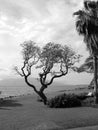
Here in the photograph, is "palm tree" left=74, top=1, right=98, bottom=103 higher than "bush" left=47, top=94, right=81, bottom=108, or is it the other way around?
"palm tree" left=74, top=1, right=98, bottom=103

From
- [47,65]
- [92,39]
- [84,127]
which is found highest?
[92,39]

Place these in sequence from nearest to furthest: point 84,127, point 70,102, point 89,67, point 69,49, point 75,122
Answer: point 84,127 → point 75,122 → point 70,102 → point 69,49 → point 89,67

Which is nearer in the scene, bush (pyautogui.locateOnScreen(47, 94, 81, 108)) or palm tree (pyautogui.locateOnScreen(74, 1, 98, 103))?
bush (pyautogui.locateOnScreen(47, 94, 81, 108))

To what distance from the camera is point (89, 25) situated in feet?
82.0

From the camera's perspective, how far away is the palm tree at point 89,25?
24.9 metres

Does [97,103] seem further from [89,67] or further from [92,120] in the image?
[89,67]

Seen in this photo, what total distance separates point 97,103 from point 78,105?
209 centimetres

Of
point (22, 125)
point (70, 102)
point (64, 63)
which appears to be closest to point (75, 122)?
point (22, 125)

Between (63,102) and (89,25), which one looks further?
(89,25)

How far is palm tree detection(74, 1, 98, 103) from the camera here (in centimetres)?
2491

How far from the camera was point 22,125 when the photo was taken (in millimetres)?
13695

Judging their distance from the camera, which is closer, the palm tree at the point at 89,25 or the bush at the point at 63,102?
the bush at the point at 63,102

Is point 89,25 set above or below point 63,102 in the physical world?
above

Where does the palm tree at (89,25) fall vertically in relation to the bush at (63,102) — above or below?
above
